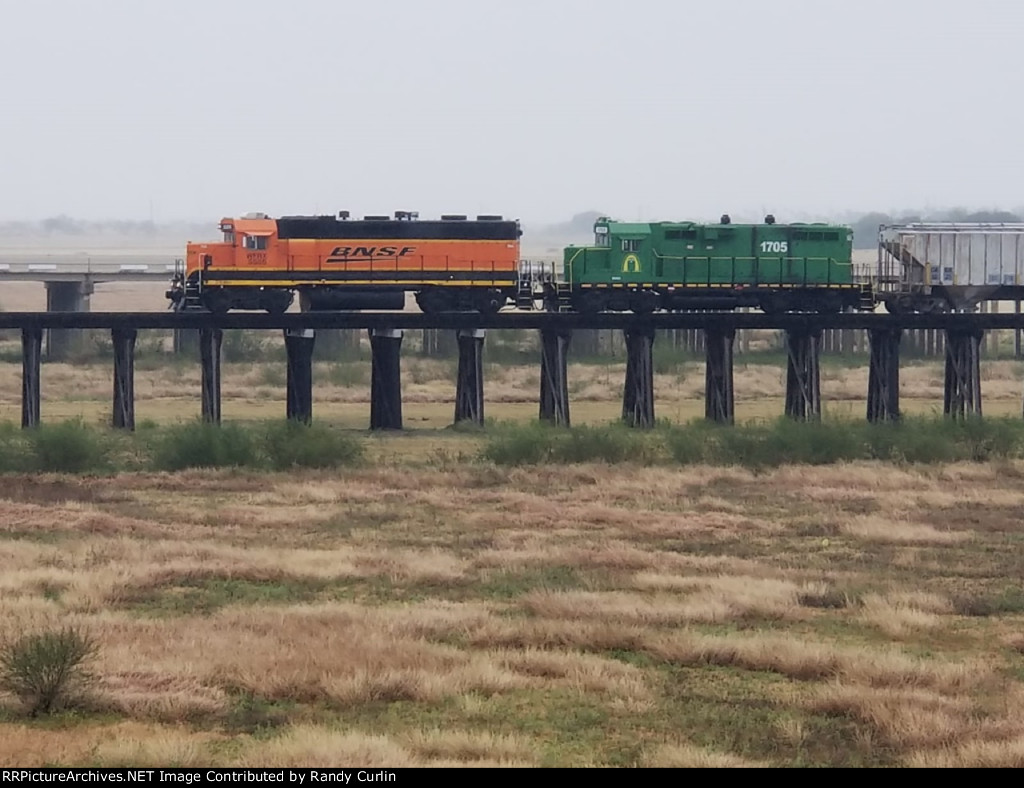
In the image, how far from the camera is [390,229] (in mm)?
46500

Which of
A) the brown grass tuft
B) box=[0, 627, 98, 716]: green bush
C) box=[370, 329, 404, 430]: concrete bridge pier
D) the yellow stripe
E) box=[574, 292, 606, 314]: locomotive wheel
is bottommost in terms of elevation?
the brown grass tuft

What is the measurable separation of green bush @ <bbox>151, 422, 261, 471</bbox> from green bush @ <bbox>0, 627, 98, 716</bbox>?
2281 cm

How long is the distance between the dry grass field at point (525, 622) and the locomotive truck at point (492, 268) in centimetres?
1224

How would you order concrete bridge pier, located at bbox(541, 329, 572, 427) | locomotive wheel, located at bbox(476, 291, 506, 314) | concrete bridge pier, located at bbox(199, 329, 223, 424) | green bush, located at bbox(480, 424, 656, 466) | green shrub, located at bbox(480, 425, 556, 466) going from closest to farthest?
1. green shrub, located at bbox(480, 425, 556, 466)
2. green bush, located at bbox(480, 424, 656, 466)
3. concrete bridge pier, located at bbox(199, 329, 223, 424)
4. concrete bridge pier, located at bbox(541, 329, 572, 427)
5. locomotive wheel, located at bbox(476, 291, 506, 314)

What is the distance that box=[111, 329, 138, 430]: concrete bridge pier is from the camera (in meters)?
46.1

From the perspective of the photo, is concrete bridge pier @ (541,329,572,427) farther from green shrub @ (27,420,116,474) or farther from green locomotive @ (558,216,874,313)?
green shrub @ (27,420,116,474)

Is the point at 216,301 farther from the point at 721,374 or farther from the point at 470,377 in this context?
the point at 721,374

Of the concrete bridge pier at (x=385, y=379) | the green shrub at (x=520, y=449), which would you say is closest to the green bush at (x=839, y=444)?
the green shrub at (x=520, y=449)

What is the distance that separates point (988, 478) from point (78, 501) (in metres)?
19.2

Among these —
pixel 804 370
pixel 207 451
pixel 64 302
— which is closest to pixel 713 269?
pixel 804 370

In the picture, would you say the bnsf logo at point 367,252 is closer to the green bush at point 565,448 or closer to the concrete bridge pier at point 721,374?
the green bush at point 565,448

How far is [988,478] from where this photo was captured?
37188 millimetres

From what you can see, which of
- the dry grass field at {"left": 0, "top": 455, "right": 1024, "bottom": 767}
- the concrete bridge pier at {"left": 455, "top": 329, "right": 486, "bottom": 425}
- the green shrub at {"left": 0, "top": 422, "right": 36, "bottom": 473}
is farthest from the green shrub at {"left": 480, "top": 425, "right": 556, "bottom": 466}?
the green shrub at {"left": 0, "top": 422, "right": 36, "bottom": 473}
